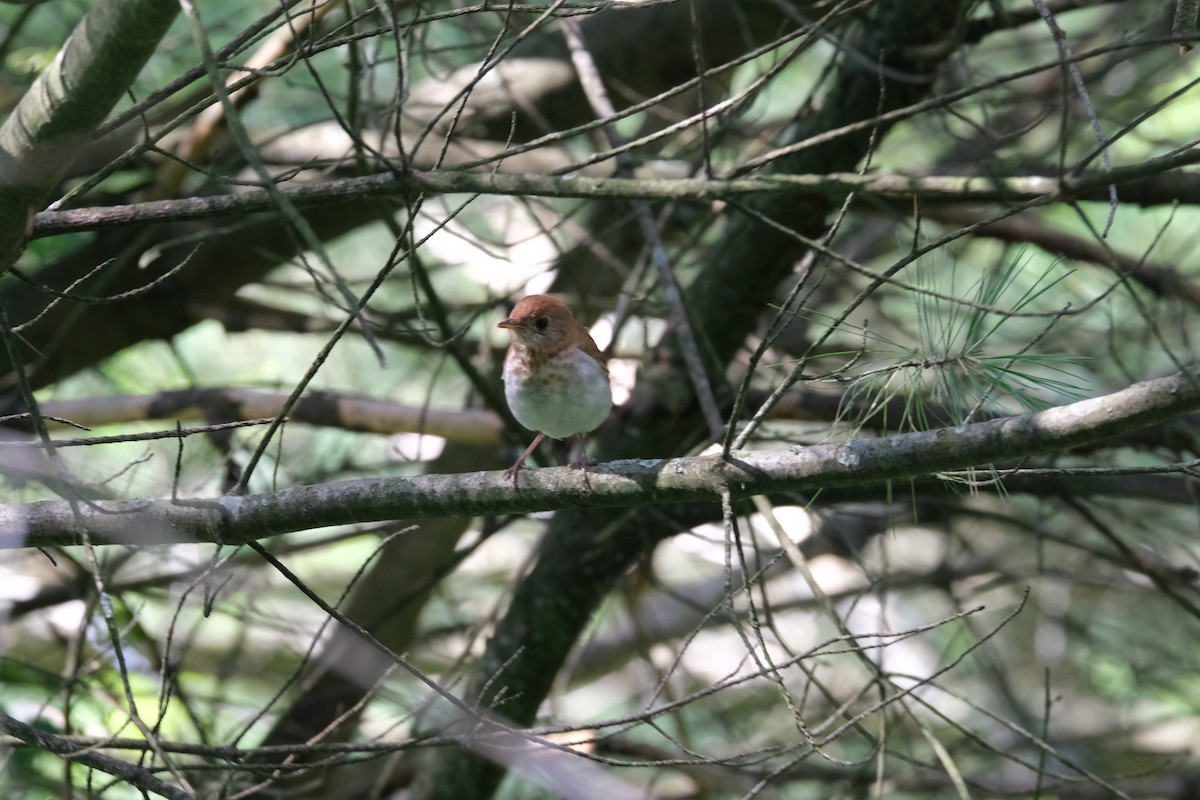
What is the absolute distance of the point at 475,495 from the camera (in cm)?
272

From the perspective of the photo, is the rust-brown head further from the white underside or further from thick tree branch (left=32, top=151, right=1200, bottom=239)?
thick tree branch (left=32, top=151, right=1200, bottom=239)

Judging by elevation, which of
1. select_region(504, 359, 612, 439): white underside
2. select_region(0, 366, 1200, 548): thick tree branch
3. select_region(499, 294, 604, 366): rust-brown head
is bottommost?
select_region(0, 366, 1200, 548): thick tree branch

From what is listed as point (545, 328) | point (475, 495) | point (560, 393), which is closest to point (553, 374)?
point (560, 393)

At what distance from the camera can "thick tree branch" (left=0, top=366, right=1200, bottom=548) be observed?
7.76ft

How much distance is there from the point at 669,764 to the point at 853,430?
3.38 ft

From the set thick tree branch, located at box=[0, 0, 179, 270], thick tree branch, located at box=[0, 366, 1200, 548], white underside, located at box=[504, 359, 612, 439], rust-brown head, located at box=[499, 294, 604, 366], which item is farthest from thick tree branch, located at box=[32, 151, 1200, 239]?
rust-brown head, located at box=[499, 294, 604, 366]

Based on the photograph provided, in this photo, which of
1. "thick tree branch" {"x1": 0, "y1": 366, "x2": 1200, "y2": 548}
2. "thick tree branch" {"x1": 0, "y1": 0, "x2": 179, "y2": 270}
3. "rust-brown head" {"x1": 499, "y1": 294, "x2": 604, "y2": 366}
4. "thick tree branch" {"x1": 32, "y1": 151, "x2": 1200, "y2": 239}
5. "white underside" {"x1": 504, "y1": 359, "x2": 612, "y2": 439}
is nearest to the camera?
"thick tree branch" {"x1": 0, "y1": 0, "x2": 179, "y2": 270}

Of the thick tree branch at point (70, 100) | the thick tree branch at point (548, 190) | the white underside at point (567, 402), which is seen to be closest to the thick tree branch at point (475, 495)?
the thick tree branch at point (548, 190)

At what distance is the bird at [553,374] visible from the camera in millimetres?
3631

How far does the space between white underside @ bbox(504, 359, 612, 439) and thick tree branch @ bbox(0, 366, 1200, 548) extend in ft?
2.62

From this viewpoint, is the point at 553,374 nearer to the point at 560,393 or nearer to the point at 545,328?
the point at 560,393

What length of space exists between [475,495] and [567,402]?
0.94 m

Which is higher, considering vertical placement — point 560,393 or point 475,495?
point 560,393

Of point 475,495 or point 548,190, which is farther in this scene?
point 475,495
